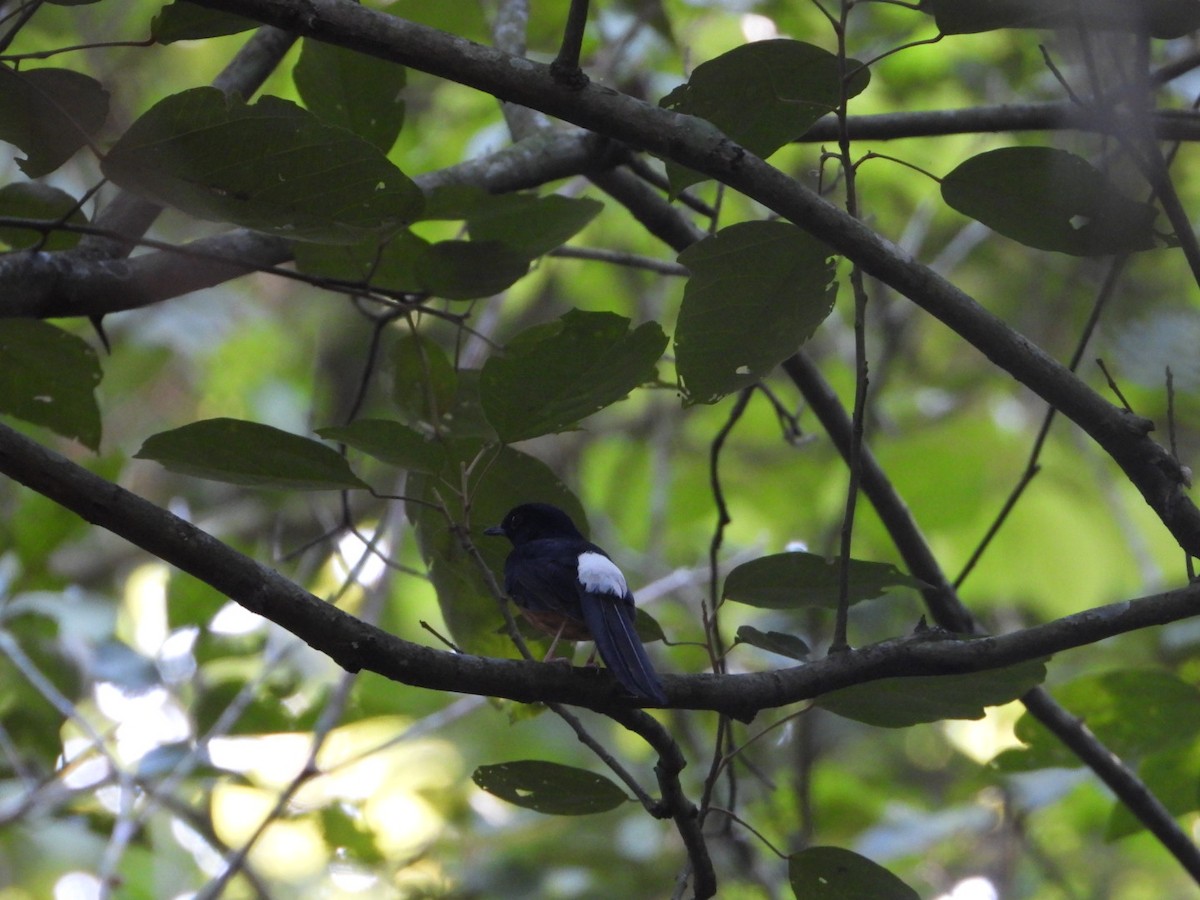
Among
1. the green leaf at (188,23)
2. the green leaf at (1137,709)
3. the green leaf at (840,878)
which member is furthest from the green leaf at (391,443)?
the green leaf at (1137,709)

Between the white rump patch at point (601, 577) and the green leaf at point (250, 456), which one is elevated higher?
the white rump patch at point (601, 577)

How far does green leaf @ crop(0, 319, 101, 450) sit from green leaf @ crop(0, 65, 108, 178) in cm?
45

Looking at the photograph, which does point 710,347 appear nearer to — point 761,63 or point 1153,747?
point 761,63

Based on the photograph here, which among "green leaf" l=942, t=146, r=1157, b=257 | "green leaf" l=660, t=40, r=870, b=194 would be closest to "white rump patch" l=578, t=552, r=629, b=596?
"green leaf" l=660, t=40, r=870, b=194

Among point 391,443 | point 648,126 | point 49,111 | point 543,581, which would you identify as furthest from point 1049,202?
point 49,111

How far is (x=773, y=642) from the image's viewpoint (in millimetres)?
1892

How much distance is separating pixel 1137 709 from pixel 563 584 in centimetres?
126

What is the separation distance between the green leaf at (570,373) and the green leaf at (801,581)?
351 millimetres

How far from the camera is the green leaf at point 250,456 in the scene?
5.67ft

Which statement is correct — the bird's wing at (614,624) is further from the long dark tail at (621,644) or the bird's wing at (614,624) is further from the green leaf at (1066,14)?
the green leaf at (1066,14)

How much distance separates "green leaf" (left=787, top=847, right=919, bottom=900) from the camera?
1893mm

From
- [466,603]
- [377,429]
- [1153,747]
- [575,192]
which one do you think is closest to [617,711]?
[377,429]

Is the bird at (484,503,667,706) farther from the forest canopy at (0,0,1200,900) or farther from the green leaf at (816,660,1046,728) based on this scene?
the green leaf at (816,660,1046,728)

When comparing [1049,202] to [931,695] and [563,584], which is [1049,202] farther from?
[563,584]
